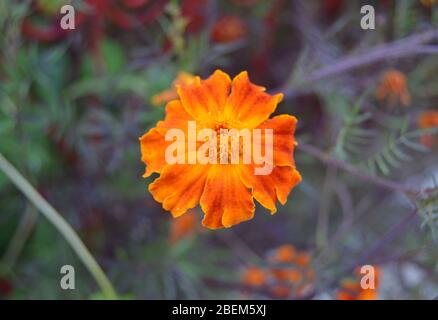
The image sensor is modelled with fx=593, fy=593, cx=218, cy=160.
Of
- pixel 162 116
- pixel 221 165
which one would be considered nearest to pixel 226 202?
pixel 221 165

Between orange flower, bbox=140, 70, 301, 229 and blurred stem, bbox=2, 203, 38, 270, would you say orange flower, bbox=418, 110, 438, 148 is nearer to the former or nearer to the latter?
orange flower, bbox=140, 70, 301, 229

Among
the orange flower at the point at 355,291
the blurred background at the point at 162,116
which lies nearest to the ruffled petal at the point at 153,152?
the blurred background at the point at 162,116

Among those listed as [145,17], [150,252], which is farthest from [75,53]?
[150,252]

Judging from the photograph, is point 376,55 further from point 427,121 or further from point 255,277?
point 255,277

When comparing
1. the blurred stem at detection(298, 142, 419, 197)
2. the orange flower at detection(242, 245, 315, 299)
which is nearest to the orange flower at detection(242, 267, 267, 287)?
the orange flower at detection(242, 245, 315, 299)

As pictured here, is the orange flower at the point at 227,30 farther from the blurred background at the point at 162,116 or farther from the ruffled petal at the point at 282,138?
the ruffled petal at the point at 282,138

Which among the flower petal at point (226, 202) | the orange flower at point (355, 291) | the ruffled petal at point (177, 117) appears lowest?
the orange flower at point (355, 291)
